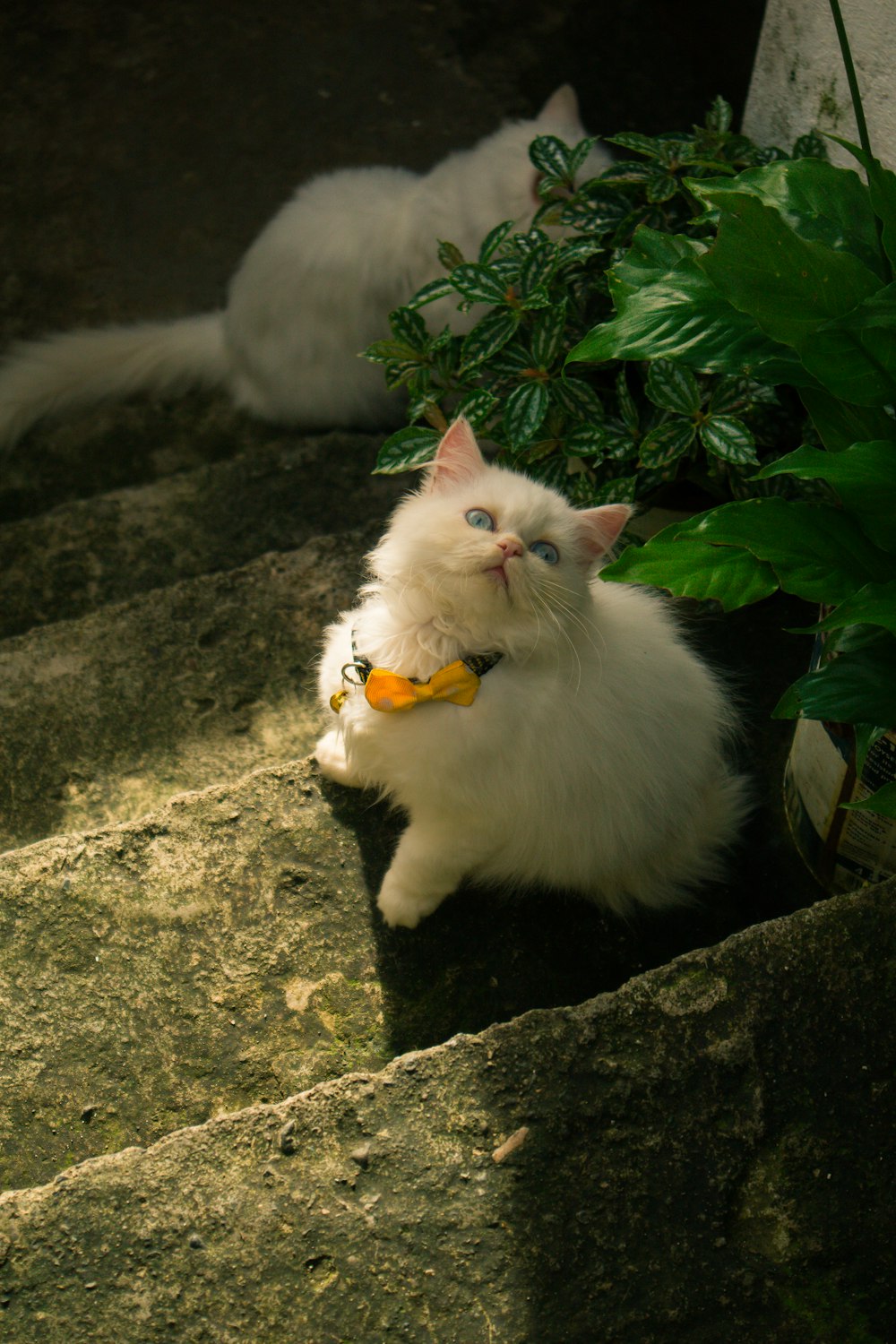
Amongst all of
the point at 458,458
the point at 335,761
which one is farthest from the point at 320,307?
the point at 335,761

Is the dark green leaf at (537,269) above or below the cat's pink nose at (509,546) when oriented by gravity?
above

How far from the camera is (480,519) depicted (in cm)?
160

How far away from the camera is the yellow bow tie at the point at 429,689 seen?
1.57m

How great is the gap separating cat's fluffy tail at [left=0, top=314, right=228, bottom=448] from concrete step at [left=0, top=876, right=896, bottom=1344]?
8.00 feet

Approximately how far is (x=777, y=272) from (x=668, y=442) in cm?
76

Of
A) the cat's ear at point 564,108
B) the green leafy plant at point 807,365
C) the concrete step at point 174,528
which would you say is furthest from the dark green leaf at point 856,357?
the cat's ear at point 564,108

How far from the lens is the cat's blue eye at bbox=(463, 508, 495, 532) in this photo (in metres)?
1.60

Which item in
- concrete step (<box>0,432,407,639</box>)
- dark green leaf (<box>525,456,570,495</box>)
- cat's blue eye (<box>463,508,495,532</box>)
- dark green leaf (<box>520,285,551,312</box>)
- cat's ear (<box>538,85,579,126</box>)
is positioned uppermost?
cat's ear (<box>538,85,579,126</box>)

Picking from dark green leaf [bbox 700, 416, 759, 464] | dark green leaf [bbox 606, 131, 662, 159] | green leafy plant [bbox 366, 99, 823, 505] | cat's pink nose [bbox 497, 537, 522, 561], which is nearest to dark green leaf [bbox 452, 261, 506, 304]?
green leafy plant [bbox 366, 99, 823, 505]

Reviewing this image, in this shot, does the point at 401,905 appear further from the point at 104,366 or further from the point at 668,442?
the point at 104,366

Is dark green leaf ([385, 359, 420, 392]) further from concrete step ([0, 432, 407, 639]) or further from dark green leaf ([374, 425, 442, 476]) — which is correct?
concrete step ([0, 432, 407, 639])

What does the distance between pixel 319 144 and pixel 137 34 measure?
102cm

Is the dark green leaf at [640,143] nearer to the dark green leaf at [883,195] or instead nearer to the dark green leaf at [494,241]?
the dark green leaf at [494,241]

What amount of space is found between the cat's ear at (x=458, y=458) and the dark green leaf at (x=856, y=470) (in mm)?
580
